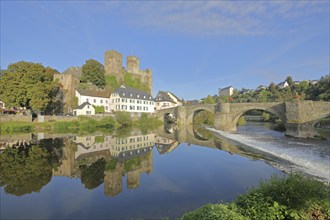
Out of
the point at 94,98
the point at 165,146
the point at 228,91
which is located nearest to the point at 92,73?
the point at 94,98

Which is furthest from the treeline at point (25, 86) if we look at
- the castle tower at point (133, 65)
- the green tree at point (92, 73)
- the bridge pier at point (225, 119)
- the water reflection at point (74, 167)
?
the castle tower at point (133, 65)

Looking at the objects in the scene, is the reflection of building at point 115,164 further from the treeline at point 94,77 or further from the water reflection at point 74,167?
the treeline at point 94,77

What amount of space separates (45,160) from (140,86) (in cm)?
5822

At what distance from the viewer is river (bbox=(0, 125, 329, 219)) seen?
8.10 metres

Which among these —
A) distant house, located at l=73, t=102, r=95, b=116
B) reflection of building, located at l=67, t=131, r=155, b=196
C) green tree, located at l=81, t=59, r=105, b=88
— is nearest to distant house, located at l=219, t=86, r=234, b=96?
green tree, located at l=81, t=59, r=105, b=88

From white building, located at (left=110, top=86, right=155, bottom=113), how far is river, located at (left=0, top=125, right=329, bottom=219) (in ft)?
119

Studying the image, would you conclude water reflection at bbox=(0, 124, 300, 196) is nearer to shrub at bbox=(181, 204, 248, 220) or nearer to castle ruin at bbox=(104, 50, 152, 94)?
shrub at bbox=(181, 204, 248, 220)

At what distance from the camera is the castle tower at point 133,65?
72.1 metres

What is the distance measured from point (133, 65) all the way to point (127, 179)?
63.9 m

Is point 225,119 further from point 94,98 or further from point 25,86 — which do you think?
point 25,86

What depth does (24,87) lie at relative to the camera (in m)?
35.0

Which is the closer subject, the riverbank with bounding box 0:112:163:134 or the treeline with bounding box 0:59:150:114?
the riverbank with bounding box 0:112:163:134

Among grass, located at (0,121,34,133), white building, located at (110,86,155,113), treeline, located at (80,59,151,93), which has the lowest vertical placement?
grass, located at (0,121,34,133)

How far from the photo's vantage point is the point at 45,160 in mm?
15164
